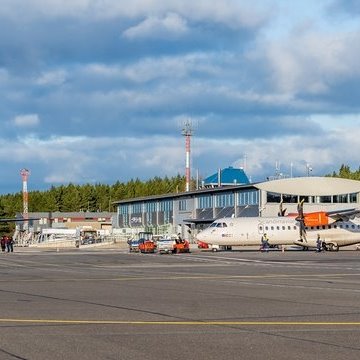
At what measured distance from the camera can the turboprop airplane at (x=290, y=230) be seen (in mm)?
63125

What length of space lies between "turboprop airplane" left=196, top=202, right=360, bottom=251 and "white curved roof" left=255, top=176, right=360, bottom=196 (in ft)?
67.3

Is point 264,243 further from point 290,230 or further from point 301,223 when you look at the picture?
point 301,223

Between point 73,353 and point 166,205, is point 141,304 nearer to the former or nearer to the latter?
point 73,353

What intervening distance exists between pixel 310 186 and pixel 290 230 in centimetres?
2562

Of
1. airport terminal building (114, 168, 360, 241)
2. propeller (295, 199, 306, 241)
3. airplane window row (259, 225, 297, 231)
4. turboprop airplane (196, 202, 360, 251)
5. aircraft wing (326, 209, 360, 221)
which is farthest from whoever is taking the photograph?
airport terminal building (114, 168, 360, 241)

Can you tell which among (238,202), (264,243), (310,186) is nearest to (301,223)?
(264,243)

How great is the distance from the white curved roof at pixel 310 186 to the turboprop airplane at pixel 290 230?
20512 mm

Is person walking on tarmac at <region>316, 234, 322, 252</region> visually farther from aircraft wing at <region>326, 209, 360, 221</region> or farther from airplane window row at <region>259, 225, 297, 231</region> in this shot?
aircraft wing at <region>326, 209, 360, 221</region>

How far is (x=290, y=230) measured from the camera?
6469 cm

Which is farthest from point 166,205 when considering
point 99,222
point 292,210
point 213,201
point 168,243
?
point 99,222

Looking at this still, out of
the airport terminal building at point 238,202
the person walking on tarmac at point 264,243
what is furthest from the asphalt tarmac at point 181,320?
the airport terminal building at point 238,202

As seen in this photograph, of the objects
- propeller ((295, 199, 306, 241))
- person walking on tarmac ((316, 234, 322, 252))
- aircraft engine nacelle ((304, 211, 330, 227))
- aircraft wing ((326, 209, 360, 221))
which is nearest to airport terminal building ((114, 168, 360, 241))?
aircraft wing ((326, 209, 360, 221))

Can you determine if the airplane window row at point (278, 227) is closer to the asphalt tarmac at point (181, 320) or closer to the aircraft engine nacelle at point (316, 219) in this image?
the aircraft engine nacelle at point (316, 219)

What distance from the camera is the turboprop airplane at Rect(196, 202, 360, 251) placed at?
207 ft
